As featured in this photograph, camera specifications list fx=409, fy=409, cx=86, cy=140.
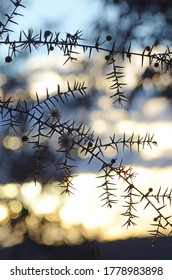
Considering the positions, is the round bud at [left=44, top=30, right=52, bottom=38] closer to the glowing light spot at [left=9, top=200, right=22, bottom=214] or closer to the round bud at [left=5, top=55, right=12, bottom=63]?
the round bud at [left=5, top=55, right=12, bottom=63]

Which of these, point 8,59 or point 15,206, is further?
point 15,206

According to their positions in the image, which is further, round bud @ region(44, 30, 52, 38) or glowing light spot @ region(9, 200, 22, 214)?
glowing light spot @ region(9, 200, 22, 214)

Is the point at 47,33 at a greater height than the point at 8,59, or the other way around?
the point at 47,33

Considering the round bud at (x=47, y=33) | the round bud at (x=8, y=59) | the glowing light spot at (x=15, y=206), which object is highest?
the glowing light spot at (x=15, y=206)

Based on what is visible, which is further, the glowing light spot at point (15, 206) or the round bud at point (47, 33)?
the glowing light spot at point (15, 206)

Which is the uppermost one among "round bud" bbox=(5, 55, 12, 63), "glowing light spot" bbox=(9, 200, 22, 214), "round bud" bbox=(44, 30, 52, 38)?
"glowing light spot" bbox=(9, 200, 22, 214)

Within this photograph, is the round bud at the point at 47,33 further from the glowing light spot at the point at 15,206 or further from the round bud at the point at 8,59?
the glowing light spot at the point at 15,206

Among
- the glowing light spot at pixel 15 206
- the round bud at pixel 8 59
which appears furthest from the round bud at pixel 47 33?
the glowing light spot at pixel 15 206

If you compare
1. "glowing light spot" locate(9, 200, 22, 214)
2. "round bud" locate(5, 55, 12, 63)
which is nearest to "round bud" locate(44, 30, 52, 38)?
"round bud" locate(5, 55, 12, 63)

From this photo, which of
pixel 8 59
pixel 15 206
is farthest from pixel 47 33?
pixel 15 206

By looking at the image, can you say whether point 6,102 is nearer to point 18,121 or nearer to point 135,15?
point 18,121

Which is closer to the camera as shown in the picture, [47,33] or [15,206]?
[47,33]

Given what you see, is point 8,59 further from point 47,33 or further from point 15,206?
point 15,206
